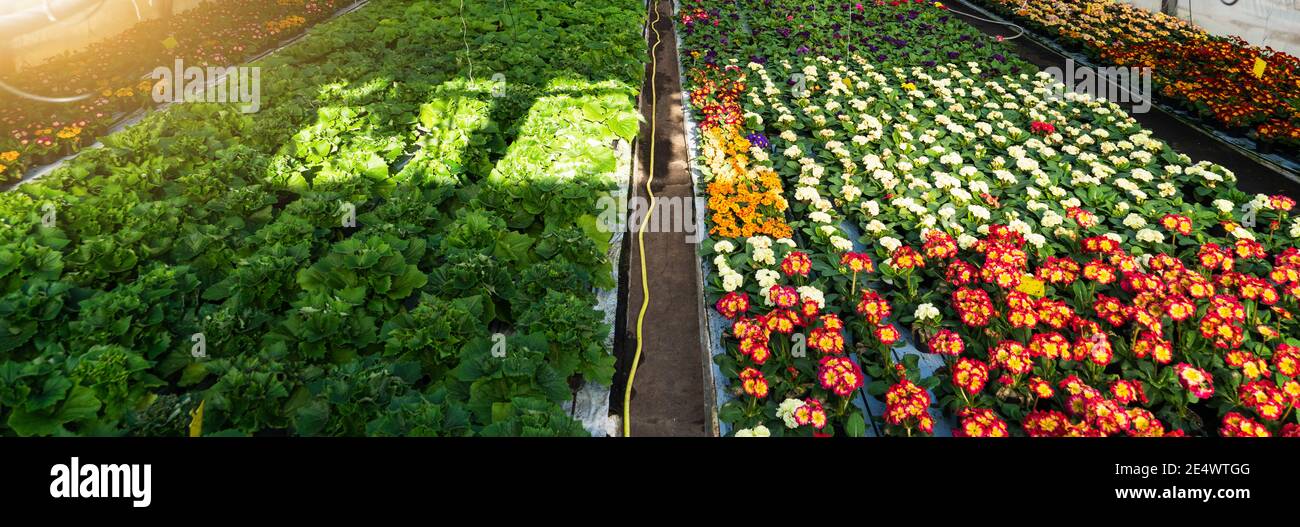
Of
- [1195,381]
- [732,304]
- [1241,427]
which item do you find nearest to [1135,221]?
[1195,381]

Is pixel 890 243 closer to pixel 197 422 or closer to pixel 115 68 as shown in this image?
pixel 197 422

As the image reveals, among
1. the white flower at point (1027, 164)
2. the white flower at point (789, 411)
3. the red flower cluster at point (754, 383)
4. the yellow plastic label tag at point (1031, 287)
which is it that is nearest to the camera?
the white flower at point (789, 411)

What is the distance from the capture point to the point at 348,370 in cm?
287

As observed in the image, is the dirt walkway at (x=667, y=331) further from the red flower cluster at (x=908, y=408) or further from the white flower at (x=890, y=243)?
the white flower at (x=890, y=243)

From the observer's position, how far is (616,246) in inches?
197

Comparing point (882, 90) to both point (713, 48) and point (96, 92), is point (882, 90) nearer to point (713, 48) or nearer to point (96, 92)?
point (713, 48)

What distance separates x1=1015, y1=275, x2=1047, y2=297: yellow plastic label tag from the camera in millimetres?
3953

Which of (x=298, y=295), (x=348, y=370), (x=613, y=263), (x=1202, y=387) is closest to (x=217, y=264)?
(x=298, y=295)

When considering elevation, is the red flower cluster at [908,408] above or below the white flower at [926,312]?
below

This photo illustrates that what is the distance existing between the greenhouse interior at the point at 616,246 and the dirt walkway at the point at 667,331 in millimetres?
27

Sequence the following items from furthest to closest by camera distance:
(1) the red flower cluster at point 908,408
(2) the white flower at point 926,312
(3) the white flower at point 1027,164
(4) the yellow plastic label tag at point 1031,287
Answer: (3) the white flower at point 1027,164, (4) the yellow plastic label tag at point 1031,287, (2) the white flower at point 926,312, (1) the red flower cluster at point 908,408

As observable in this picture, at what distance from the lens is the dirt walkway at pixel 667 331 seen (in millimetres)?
3480

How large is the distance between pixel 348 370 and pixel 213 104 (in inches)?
200

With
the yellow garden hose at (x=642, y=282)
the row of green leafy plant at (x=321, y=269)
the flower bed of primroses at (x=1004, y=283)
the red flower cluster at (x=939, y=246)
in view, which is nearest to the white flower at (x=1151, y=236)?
the flower bed of primroses at (x=1004, y=283)
